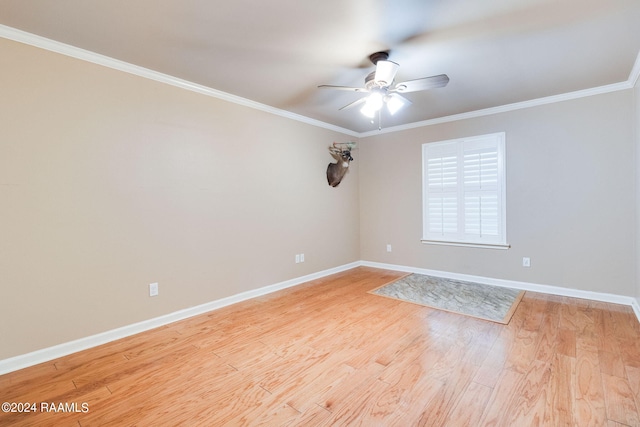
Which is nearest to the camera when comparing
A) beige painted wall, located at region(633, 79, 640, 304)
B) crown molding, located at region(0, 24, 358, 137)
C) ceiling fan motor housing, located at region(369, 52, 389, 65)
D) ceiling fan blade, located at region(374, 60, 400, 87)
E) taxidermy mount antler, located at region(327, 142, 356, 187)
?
crown molding, located at region(0, 24, 358, 137)

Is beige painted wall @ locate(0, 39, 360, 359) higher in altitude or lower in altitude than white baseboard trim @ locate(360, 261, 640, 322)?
higher

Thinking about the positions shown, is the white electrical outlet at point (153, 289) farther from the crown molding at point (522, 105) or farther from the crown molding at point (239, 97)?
the crown molding at point (522, 105)

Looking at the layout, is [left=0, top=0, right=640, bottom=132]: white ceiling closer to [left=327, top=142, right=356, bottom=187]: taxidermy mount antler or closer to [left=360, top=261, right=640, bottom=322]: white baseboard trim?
[left=327, top=142, right=356, bottom=187]: taxidermy mount antler

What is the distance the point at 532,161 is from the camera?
3.82 metres

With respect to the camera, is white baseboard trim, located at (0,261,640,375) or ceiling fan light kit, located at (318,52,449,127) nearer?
white baseboard trim, located at (0,261,640,375)

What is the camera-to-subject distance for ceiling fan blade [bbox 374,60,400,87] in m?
2.37

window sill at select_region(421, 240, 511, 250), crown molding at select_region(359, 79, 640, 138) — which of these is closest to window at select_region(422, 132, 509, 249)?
window sill at select_region(421, 240, 511, 250)

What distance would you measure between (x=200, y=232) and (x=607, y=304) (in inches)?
184

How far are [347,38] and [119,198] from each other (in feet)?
7.93

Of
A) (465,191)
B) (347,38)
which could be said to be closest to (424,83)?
(347,38)

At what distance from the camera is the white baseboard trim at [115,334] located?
2193 mm

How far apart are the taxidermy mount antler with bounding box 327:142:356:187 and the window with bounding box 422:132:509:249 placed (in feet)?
4.04

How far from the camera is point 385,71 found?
2.43 m

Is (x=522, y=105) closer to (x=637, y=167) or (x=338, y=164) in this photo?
(x=637, y=167)
